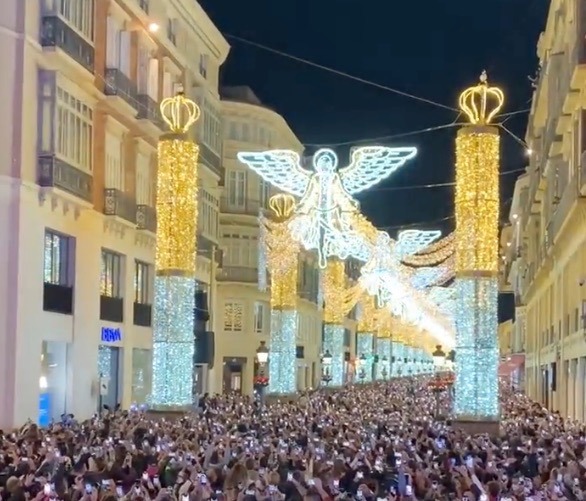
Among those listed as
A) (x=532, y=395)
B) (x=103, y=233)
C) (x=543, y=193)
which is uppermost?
(x=543, y=193)

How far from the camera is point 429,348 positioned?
13438 centimetres

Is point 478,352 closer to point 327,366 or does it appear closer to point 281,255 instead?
point 281,255

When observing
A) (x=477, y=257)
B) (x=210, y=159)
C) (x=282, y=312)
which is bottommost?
(x=282, y=312)

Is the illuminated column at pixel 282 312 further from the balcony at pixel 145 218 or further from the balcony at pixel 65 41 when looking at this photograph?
the balcony at pixel 65 41

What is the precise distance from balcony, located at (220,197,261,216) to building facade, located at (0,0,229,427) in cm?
1736

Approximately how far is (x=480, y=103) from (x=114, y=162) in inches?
639

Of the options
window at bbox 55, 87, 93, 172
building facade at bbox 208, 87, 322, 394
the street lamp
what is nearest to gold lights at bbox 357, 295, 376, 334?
the street lamp

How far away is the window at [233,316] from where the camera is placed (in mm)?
66125

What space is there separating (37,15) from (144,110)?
31.6 ft

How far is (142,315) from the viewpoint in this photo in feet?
145

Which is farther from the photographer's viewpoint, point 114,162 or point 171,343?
point 114,162

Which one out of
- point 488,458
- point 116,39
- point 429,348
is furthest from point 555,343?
point 429,348

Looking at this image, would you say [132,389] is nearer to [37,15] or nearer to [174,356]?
[174,356]

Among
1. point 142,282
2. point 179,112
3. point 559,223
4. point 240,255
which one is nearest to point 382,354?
point 240,255
